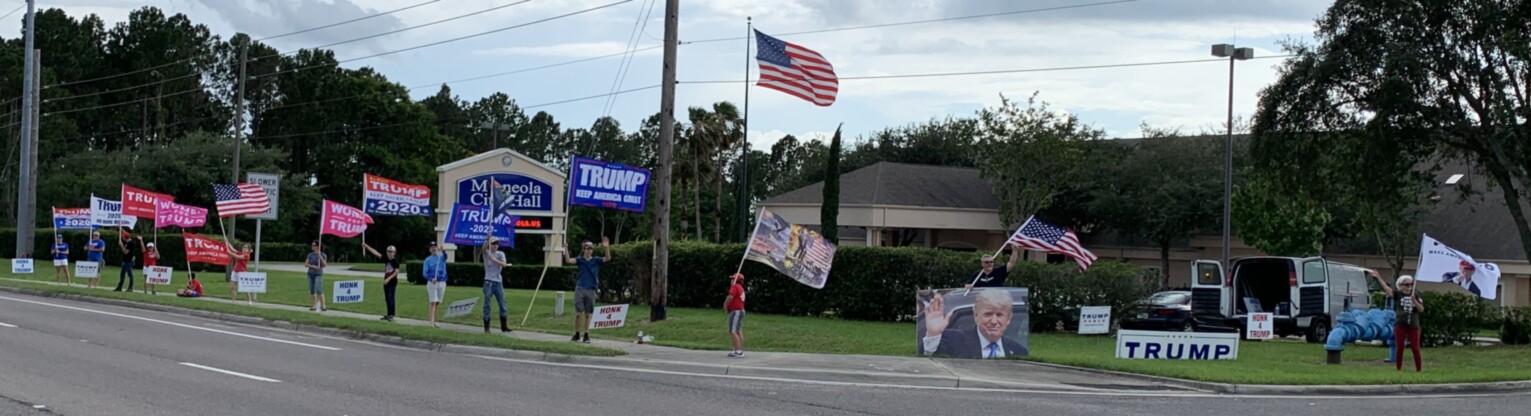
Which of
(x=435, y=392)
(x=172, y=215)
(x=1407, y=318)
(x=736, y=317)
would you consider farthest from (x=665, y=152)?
(x=172, y=215)

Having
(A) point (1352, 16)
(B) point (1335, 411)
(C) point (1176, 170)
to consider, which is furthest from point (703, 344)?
(C) point (1176, 170)

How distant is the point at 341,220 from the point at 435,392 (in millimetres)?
17794

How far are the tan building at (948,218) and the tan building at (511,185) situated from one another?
12881 millimetres

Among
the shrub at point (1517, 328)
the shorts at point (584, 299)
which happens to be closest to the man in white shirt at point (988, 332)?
the shorts at point (584, 299)

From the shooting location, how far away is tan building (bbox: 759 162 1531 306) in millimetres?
49625

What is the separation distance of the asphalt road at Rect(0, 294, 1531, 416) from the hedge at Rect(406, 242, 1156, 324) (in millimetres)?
9367

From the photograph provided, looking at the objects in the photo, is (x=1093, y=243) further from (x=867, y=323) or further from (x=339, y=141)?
(x=339, y=141)

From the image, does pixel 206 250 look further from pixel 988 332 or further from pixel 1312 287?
pixel 1312 287

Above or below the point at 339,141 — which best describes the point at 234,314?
below

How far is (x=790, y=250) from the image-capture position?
21.7m

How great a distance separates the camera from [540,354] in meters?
18.7

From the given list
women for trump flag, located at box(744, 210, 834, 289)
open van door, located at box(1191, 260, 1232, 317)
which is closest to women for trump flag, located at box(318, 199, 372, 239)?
women for trump flag, located at box(744, 210, 834, 289)

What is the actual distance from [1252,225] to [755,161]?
57230 millimetres

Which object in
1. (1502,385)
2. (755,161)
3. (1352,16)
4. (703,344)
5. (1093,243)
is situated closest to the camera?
(1502,385)
